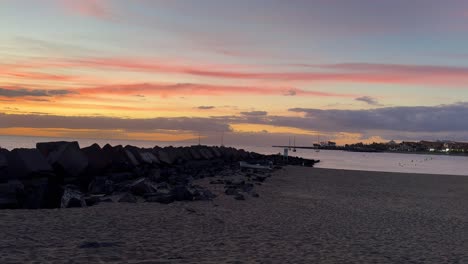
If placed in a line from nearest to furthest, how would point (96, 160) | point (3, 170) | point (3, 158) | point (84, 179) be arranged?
point (3, 170), point (3, 158), point (84, 179), point (96, 160)

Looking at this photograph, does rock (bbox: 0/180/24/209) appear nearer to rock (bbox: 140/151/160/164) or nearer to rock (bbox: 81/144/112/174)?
rock (bbox: 81/144/112/174)

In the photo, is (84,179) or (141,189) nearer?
(141,189)

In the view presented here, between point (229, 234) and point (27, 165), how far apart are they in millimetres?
9780

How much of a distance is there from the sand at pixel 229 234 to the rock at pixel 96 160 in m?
8.10

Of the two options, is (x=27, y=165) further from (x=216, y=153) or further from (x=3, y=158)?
(x=216, y=153)

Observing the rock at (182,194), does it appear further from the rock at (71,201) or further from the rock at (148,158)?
the rock at (148,158)

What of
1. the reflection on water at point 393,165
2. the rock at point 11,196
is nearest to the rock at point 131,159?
the rock at point 11,196

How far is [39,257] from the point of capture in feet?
23.9

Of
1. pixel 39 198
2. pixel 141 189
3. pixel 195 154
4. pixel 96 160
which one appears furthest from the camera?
pixel 195 154

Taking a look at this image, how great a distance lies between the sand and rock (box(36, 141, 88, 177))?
669 cm

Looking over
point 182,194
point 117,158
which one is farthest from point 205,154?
point 182,194

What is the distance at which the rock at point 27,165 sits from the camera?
16.3 m

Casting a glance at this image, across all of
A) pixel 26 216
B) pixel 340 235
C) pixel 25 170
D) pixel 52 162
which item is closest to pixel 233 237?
pixel 340 235

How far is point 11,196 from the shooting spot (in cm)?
1267
